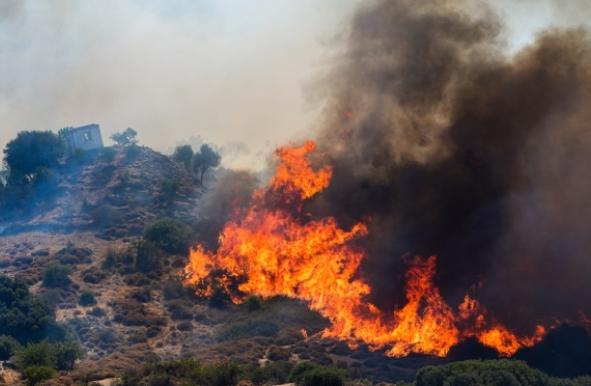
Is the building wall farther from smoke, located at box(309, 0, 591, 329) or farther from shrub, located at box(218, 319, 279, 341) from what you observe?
smoke, located at box(309, 0, 591, 329)

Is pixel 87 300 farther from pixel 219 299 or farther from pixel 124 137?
pixel 124 137

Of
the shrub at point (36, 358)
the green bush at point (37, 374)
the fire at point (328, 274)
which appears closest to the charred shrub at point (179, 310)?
the fire at point (328, 274)

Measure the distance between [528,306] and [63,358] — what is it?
3724 cm

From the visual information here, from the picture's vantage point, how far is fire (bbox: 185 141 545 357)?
47.5 m

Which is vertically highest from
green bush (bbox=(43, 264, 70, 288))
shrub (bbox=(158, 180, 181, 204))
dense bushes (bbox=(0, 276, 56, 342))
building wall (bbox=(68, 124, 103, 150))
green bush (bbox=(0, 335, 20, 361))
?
building wall (bbox=(68, 124, 103, 150))

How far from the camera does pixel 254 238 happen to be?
58469mm

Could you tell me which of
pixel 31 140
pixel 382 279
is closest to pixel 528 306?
pixel 382 279

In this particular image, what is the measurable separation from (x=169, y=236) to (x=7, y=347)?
2923 cm

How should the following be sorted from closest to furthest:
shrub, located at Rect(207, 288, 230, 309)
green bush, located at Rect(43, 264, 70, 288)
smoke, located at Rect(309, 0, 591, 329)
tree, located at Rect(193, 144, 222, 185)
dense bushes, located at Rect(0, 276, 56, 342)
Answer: smoke, located at Rect(309, 0, 591, 329) < dense bushes, located at Rect(0, 276, 56, 342) < shrub, located at Rect(207, 288, 230, 309) < green bush, located at Rect(43, 264, 70, 288) < tree, located at Rect(193, 144, 222, 185)

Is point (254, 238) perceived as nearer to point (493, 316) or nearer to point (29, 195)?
point (493, 316)

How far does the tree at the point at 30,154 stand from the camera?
115 metres

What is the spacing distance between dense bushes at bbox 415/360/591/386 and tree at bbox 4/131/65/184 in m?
90.8

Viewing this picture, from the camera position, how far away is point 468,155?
49.7 m

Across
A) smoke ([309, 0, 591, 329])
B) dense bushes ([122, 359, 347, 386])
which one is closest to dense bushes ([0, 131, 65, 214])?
smoke ([309, 0, 591, 329])
